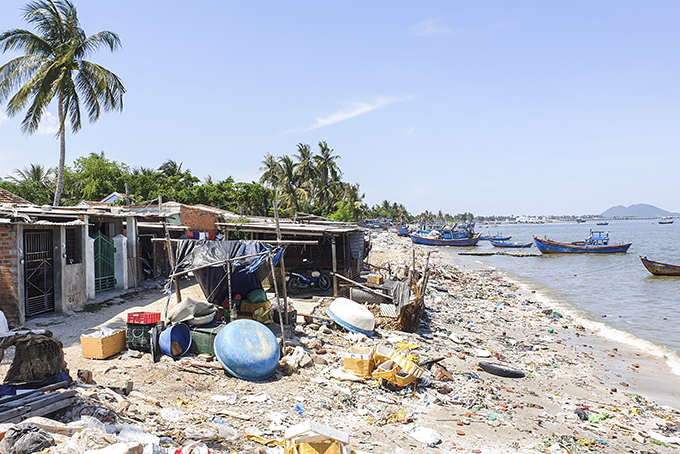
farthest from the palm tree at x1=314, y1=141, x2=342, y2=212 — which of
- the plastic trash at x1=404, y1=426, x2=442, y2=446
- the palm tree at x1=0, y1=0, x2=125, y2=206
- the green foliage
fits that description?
the plastic trash at x1=404, y1=426, x2=442, y2=446

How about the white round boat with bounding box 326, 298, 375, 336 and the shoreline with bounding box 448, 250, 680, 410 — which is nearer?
the shoreline with bounding box 448, 250, 680, 410

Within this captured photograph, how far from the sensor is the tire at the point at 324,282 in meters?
14.7

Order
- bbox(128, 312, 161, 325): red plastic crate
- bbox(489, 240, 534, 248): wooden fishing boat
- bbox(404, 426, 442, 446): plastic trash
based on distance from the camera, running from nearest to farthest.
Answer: bbox(404, 426, 442, 446): plastic trash
bbox(128, 312, 161, 325): red plastic crate
bbox(489, 240, 534, 248): wooden fishing boat

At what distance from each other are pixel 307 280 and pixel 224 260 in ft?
18.6

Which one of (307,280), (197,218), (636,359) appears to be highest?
(197,218)

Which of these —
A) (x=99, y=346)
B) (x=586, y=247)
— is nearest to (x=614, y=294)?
(x=586, y=247)

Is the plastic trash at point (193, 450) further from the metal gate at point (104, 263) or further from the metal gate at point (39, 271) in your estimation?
the metal gate at point (104, 263)

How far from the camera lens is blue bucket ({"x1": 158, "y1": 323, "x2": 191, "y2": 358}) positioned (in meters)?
7.79

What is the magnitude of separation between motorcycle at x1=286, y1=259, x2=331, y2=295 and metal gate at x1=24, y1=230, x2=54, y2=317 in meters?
6.67

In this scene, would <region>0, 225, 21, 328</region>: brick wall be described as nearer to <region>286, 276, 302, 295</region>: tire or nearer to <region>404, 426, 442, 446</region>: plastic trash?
<region>286, 276, 302, 295</region>: tire

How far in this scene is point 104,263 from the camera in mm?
13672

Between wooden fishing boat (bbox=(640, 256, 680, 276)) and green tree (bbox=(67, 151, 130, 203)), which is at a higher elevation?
green tree (bbox=(67, 151, 130, 203))

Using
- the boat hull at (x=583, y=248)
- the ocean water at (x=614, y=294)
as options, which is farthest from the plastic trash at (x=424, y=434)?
the boat hull at (x=583, y=248)

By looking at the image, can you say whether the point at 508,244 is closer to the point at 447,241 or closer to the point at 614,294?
the point at 447,241
